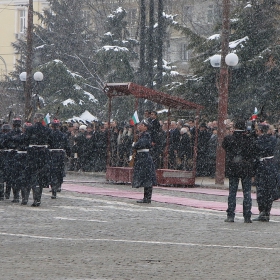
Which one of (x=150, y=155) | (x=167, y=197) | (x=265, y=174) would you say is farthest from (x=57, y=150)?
(x=265, y=174)

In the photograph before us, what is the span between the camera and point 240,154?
16.9 m

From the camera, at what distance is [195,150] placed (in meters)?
27.4

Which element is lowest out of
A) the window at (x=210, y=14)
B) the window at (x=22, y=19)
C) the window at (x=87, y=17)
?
the window at (x=87, y=17)

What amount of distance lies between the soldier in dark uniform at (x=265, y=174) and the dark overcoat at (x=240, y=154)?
30 cm

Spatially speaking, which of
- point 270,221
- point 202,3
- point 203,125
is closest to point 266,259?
point 270,221

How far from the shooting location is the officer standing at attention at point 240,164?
16781mm

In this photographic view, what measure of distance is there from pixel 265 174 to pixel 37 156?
15.8 ft

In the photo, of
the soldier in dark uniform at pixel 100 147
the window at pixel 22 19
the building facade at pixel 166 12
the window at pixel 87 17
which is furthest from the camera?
the window at pixel 22 19

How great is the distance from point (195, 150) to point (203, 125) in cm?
247

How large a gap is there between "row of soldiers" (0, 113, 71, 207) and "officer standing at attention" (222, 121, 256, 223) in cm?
434

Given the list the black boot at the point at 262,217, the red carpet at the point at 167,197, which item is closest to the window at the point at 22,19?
the red carpet at the point at 167,197

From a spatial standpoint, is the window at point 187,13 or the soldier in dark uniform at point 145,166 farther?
the window at point 187,13

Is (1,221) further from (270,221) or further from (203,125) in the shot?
(203,125)

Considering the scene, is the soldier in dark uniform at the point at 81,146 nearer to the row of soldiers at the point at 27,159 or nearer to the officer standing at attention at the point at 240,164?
the row of soldiers at the point at 27,159
